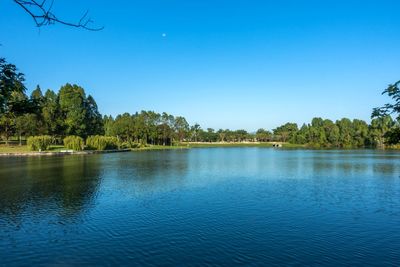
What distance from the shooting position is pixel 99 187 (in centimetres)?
3212

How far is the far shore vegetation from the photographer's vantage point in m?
5.65

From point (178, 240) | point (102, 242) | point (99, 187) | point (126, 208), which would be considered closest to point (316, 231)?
point (178, 240)

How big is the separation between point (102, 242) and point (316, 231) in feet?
35.8

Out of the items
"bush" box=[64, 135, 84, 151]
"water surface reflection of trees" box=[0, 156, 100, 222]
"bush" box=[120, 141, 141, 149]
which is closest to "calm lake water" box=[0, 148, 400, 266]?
"water surface reflection of trees" box=[0, 156, 100, 222]

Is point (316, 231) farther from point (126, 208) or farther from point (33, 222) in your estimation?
point (33, 222)

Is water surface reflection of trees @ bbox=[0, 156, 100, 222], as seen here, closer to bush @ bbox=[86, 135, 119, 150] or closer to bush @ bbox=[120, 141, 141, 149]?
bush @ bbox=[86, 135, 119, 150]

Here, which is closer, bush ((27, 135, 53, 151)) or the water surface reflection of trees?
the water surface reflection of trees

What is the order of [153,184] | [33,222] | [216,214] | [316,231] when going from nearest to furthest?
[316,231] → [33,222] → [216,214] → [153,184]

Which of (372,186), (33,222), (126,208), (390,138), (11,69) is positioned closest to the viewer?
(11,69)

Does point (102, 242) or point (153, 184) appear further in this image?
point (153, 184)

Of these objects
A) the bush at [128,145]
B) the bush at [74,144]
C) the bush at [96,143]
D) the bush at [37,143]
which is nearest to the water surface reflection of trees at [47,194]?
the bush at [37,143]

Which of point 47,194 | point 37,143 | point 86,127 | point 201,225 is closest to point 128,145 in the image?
point 86,127

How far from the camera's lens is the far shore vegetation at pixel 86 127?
223 inches

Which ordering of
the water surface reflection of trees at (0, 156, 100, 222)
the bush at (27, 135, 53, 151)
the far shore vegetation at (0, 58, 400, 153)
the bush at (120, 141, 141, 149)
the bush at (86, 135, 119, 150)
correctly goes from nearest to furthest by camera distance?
the far shore vegetation at (0, 58, 400, 153) < the water surface reflection of trees at (0, 156, 100, 222) < the bush at (27, 135, 53, 151) < the bush at (86, 135, 119, 150) < the bush at (120, 141, 141, 149)
